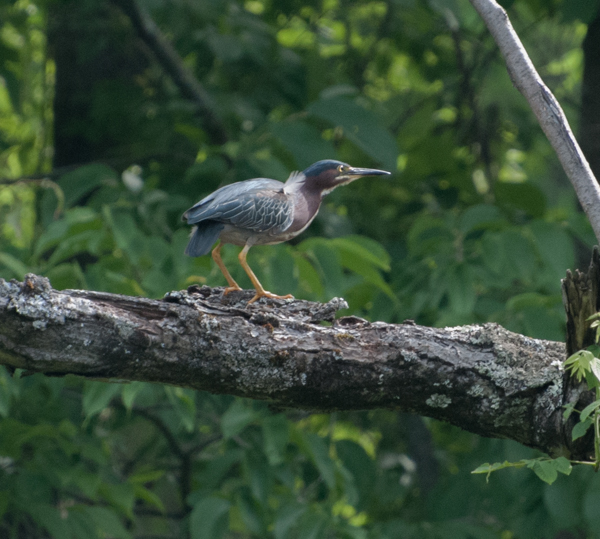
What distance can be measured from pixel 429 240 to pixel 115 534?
8.34 feet

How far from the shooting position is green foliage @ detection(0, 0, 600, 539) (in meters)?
4.10

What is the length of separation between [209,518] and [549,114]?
298 cm

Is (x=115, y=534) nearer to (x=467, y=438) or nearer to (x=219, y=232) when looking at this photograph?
(x=219, y=232)

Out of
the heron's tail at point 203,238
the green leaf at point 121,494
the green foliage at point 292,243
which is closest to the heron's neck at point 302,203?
the green foliage at point 292,243

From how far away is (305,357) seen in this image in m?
2.27

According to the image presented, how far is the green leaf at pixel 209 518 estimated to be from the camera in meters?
4.03

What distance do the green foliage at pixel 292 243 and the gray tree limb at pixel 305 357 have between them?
1.23 feet

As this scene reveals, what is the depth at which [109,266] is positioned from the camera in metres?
4.30

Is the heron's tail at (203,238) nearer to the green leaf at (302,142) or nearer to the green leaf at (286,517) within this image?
the green leaf at (302,142)

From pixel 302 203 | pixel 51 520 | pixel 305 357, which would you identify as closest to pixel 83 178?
pixel 302 203

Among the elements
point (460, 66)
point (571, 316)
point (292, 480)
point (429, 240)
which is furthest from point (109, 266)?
point (460, 66)

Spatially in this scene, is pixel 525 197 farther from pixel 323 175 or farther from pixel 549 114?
pixel 549 114

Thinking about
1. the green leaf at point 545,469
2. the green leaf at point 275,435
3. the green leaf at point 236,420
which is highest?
the green leaf at point 545,469

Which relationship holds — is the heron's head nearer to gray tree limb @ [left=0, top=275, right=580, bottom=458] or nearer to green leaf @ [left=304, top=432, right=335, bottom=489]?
green leaf @ [left=304, top=432, right=335, bottom=489]
